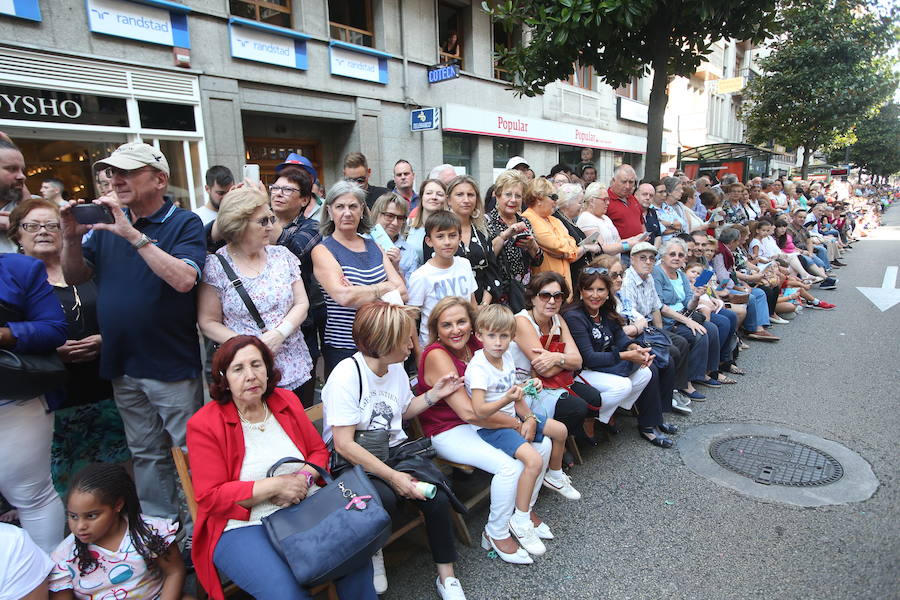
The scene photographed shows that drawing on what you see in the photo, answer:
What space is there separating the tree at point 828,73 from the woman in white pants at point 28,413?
19.2 metres

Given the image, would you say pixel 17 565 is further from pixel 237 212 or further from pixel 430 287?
pixel 430 287

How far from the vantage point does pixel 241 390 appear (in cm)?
224

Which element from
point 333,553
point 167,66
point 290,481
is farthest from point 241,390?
point 167,66

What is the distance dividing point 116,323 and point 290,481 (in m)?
1.18

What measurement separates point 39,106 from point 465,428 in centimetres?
805

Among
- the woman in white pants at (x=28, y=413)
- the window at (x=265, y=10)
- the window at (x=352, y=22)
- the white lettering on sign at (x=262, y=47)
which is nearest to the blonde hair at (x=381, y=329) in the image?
the woman in white pants at (x=28, y=413)

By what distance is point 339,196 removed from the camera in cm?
334

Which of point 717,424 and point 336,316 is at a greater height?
point 336,316

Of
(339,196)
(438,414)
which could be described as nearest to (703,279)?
(438,414)

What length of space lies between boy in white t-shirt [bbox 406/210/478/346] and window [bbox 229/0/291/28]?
8.20 m

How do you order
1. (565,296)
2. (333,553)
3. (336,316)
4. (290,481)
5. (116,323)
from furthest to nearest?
(565,296) → (336,316) → (116,323) → (290,481) → (333,553)

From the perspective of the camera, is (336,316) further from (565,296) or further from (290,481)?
(565,296)

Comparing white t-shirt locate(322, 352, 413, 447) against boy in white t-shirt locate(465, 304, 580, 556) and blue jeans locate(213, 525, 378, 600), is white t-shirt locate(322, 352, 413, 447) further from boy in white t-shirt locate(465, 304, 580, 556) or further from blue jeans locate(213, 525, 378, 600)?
blue jeans locate(213, 525, 378, 600)

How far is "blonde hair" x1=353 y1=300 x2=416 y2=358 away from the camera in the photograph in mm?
2604
